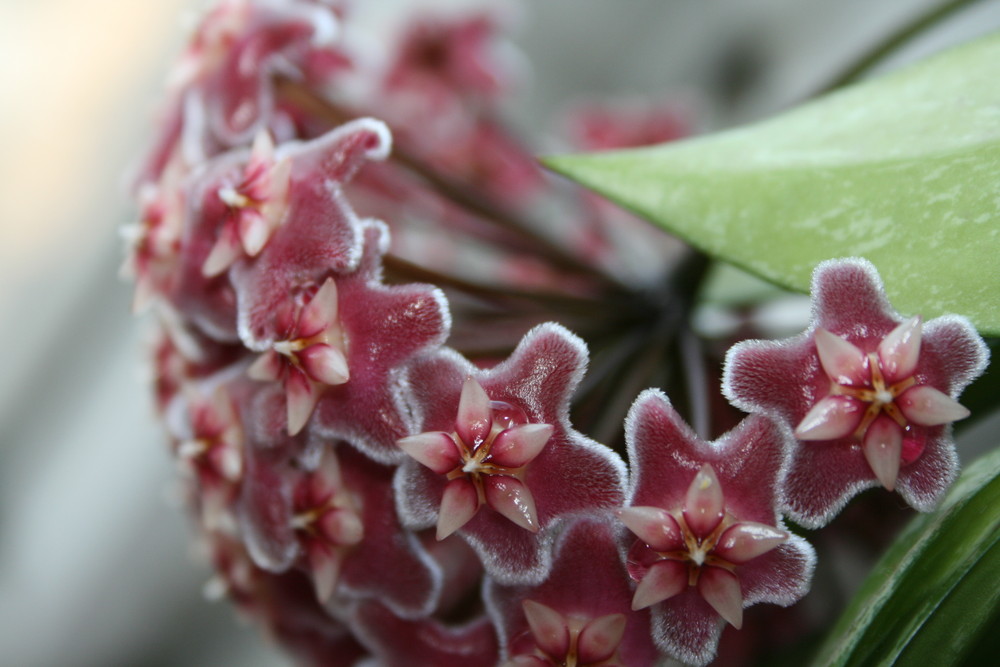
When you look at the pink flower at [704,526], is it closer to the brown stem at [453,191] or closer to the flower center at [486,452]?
the flower center at [486,452]

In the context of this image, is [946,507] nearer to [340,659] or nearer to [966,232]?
[966,232]

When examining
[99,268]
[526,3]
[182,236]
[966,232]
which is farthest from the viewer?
[526,3]

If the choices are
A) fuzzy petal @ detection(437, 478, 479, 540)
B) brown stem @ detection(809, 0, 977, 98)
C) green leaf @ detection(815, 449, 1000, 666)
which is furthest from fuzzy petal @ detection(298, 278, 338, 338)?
brown stem @ detection(809, 0, 977, 98)

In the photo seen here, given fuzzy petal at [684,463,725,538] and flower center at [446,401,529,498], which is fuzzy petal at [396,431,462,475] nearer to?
flower center at [446,401,529,498]

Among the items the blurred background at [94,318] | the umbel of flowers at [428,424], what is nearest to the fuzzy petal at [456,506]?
the umbel of flowers at [428,424]

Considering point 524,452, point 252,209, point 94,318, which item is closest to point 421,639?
point 524,452

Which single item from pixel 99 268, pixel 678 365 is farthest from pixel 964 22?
pixel 99 268

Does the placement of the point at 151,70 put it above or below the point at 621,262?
above
